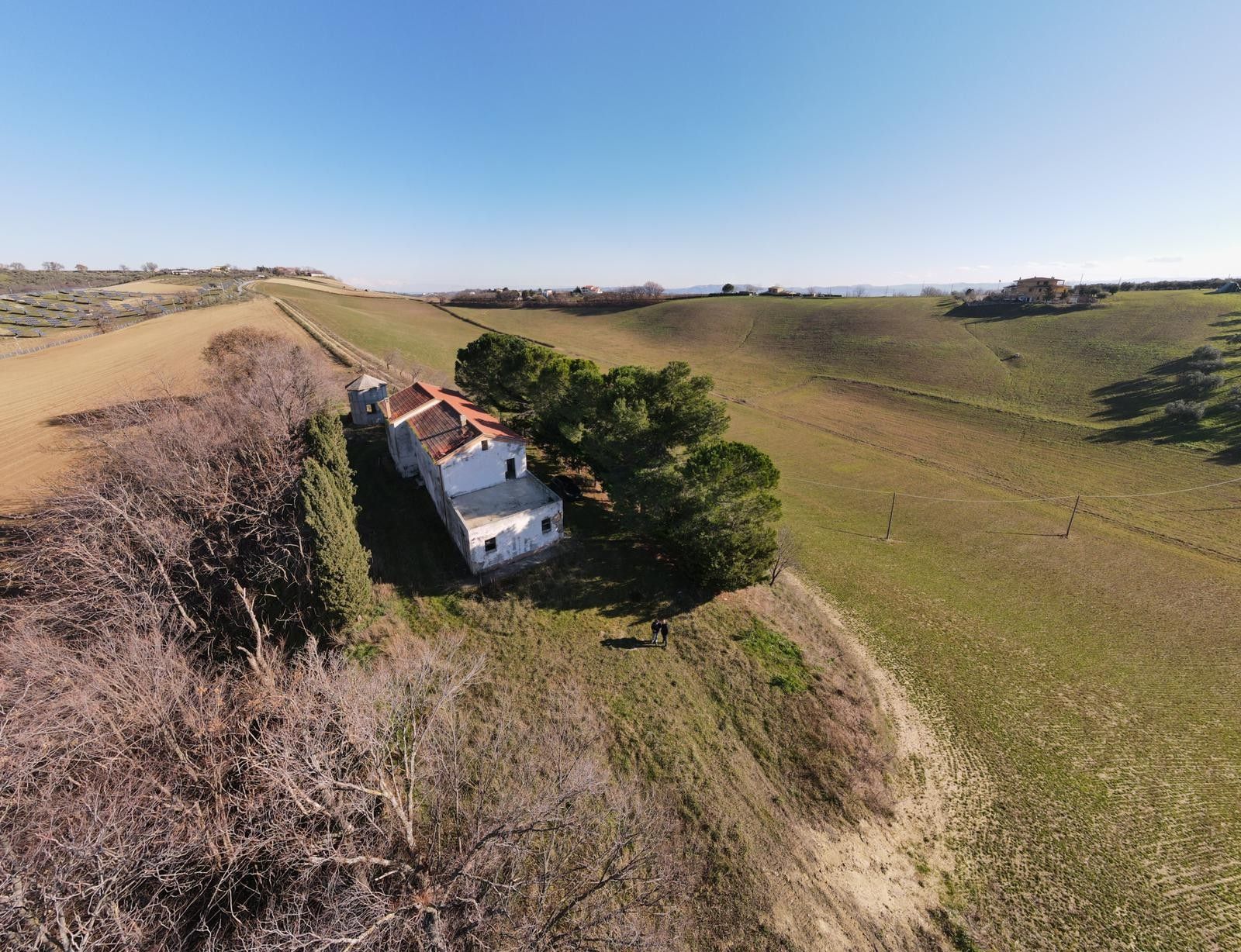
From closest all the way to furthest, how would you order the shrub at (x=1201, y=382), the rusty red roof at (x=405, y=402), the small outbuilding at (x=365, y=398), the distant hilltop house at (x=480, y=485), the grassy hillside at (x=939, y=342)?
1. the distant hilltop house at (x=480, y=485)
2. the rusty red roof at (x=405, y=402)
3. the small outbuilding at (x=365, y=398)
4. the shrub at (x=1201, y=382)
5. the grassy hillside at (x=939, y=342)

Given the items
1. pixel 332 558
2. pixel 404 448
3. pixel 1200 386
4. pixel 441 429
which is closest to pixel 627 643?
pixel 332 558

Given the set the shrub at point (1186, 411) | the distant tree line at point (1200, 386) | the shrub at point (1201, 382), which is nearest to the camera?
the shrub at point (1186, 411)

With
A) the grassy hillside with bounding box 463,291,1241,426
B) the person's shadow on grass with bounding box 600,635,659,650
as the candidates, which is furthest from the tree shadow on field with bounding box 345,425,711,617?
the grassy hillside with bounding box 463,291,1241,426

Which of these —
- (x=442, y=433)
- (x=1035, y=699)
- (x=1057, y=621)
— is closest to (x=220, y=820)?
(x=442, y=433)

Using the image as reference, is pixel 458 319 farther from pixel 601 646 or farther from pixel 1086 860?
pixel 1086 860

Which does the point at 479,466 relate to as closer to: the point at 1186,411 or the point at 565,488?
the point at 565,488

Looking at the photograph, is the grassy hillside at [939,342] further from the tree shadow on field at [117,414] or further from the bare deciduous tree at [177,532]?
the tree shadow on field at [117,414]

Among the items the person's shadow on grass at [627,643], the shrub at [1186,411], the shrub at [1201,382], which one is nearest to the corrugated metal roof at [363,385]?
the person's shadow on grass at [627,643]
